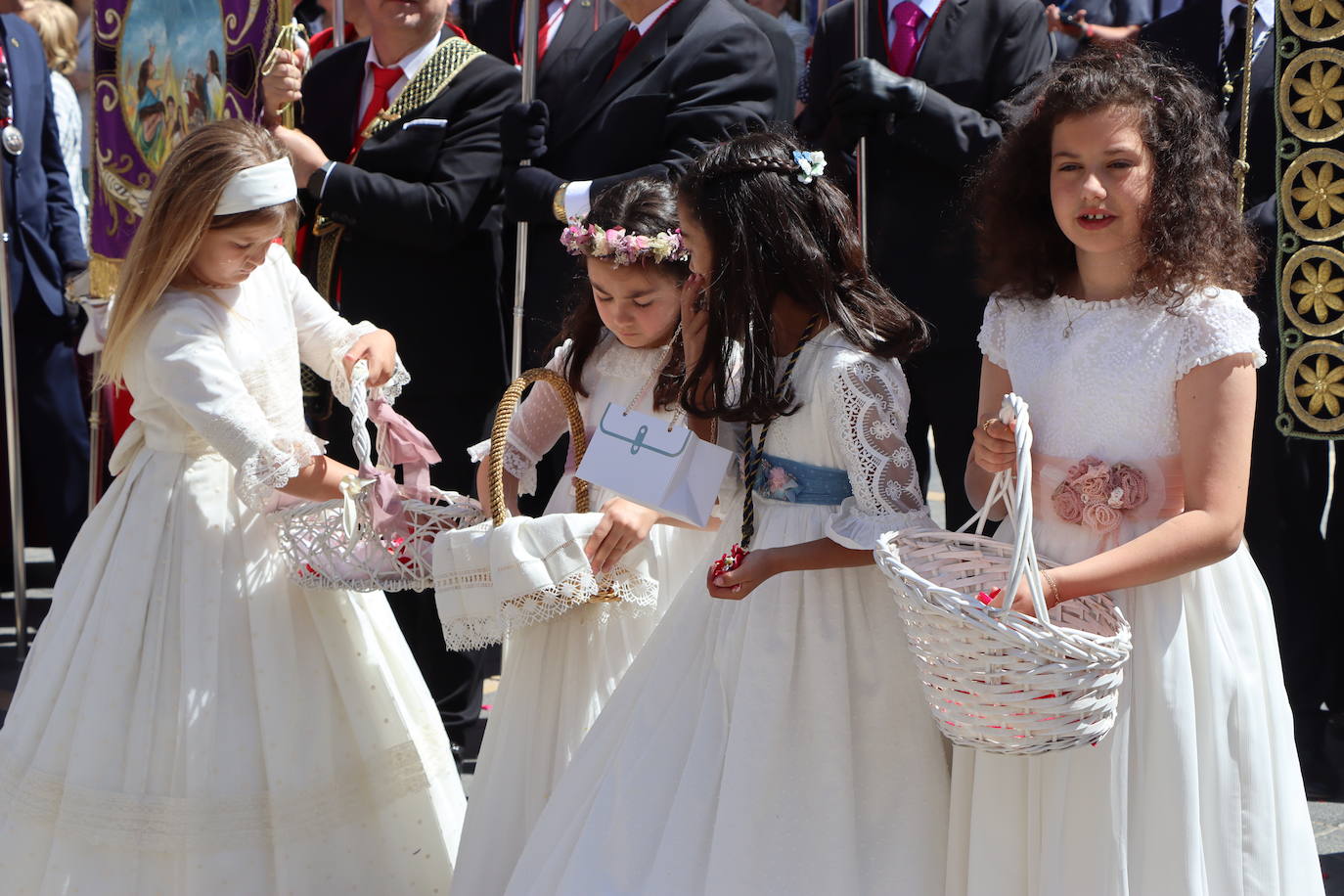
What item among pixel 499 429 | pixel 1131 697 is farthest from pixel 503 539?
pixel 1131 697

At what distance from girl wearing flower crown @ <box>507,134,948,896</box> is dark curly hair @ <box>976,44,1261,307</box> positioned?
0.27m

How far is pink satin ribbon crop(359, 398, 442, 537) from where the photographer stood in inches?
120

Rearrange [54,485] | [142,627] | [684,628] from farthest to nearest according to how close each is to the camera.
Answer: [54,485]
[142,627]
[684,628]

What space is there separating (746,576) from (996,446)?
48cm

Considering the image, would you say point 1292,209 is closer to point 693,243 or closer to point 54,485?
point 693,243

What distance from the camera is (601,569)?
300 centimetres

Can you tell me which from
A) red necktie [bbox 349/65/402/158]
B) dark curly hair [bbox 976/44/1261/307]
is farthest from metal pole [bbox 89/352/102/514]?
dark curly hair [bbox 976/44/1261/307]

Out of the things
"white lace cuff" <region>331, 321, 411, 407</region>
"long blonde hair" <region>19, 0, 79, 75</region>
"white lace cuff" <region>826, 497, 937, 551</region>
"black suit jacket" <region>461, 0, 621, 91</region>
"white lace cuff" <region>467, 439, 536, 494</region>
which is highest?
"long blonde hair" <region>19, 0, 79, 75</region>

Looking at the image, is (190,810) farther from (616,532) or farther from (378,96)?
(378,96)

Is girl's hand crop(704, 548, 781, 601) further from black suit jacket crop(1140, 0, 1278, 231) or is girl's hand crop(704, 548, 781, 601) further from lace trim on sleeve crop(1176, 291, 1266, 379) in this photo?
black suit jacket crop(1140, 0, 1278, 231)

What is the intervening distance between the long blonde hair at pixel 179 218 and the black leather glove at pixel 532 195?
98 cm

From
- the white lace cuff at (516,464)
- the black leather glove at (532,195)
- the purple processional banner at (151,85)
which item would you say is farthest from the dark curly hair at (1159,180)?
the purple processional banner at (151,85)

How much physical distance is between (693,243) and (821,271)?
0.81ft

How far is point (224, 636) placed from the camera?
3242 millimetres
